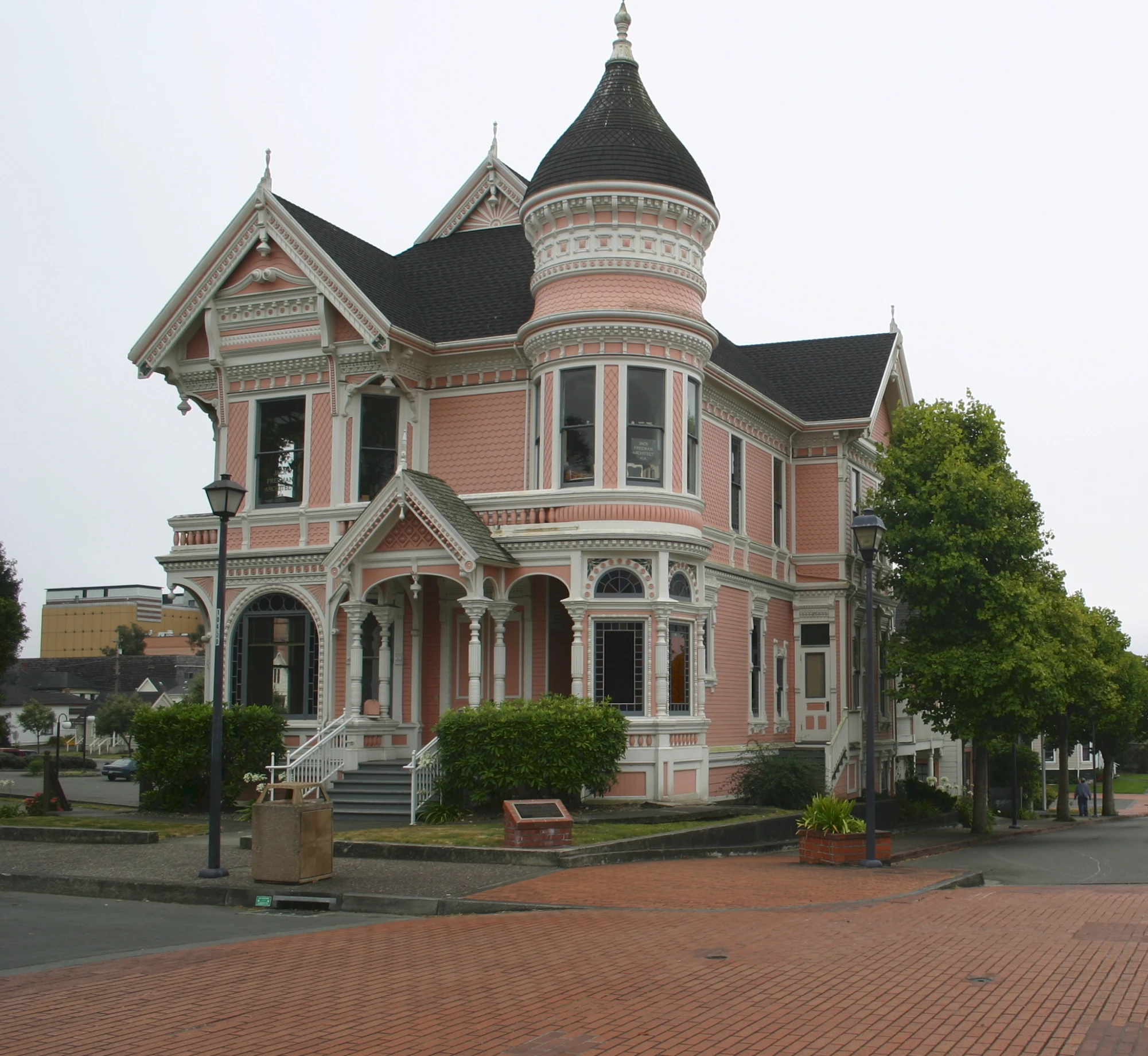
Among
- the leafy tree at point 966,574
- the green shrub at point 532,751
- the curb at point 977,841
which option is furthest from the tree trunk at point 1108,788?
the green shrub at point 532,751

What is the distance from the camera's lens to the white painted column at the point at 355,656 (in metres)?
24.4

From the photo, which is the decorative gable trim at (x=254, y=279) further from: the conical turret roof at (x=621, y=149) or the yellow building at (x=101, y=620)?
the yellow building at (x=101, y=620)

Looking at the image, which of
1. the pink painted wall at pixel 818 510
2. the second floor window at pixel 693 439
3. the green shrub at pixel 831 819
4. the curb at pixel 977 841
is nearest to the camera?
the green shrub at pixel 831 819

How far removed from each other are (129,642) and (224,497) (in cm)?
15511

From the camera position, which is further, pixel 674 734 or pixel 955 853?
pixel 955 853

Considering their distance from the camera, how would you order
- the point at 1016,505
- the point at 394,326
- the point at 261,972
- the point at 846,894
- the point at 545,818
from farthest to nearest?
the point at 1016,505, the point at 394,326, the point at 545,818, the point at 846,894, the point at 261,972

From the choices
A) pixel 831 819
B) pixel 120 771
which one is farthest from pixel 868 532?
pixel 120 771

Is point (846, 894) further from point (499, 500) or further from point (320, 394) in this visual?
point (320, 394)

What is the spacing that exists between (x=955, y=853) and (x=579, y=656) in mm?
8608

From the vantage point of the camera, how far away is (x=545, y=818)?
56.1 ft

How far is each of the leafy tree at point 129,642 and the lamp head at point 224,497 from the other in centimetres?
14827

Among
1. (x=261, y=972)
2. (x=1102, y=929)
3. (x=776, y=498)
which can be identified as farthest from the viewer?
(x=776, y=498)

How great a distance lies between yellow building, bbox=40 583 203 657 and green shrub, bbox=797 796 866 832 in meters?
170

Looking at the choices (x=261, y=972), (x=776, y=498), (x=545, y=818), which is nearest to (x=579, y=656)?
(x=545, y=818)
